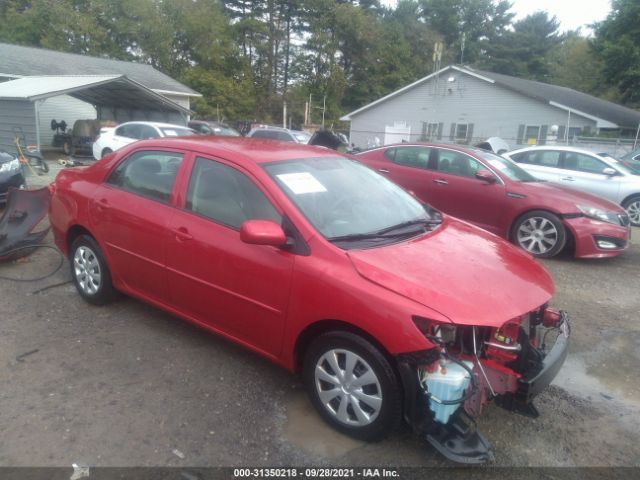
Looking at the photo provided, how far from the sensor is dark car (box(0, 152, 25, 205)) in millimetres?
7355

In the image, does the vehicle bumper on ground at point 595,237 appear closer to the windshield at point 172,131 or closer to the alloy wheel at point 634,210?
the alloy wheel at point 634,210

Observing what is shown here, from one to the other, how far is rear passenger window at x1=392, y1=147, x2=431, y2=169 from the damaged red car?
388 centimetres

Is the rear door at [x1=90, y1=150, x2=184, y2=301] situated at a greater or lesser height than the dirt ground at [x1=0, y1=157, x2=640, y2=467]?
greater

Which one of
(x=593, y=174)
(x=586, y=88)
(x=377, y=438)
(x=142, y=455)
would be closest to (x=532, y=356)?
(x=377, y=438)

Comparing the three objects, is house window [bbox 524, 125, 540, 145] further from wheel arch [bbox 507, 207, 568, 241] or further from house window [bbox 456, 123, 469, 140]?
wheel arch [bbox 507, 207, 568, 241]

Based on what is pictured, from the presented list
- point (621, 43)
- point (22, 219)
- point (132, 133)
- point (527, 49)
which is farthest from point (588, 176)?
point (527, 49)

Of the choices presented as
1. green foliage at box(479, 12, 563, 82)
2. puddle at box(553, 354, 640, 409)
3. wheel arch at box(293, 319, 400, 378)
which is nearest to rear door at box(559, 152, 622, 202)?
puddle at box(553, 354, 640, 409)

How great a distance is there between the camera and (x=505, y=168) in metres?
7.12

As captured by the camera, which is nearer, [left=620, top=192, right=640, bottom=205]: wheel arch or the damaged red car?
the damaged red car

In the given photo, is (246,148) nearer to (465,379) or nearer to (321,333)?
(321,333)

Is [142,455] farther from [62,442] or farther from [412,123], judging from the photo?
[412,123]

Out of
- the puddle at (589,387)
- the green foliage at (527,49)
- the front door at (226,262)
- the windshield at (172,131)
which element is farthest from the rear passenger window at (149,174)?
the green foliage at (527,49)

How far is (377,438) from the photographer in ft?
8.87

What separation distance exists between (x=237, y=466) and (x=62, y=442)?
1007mm
